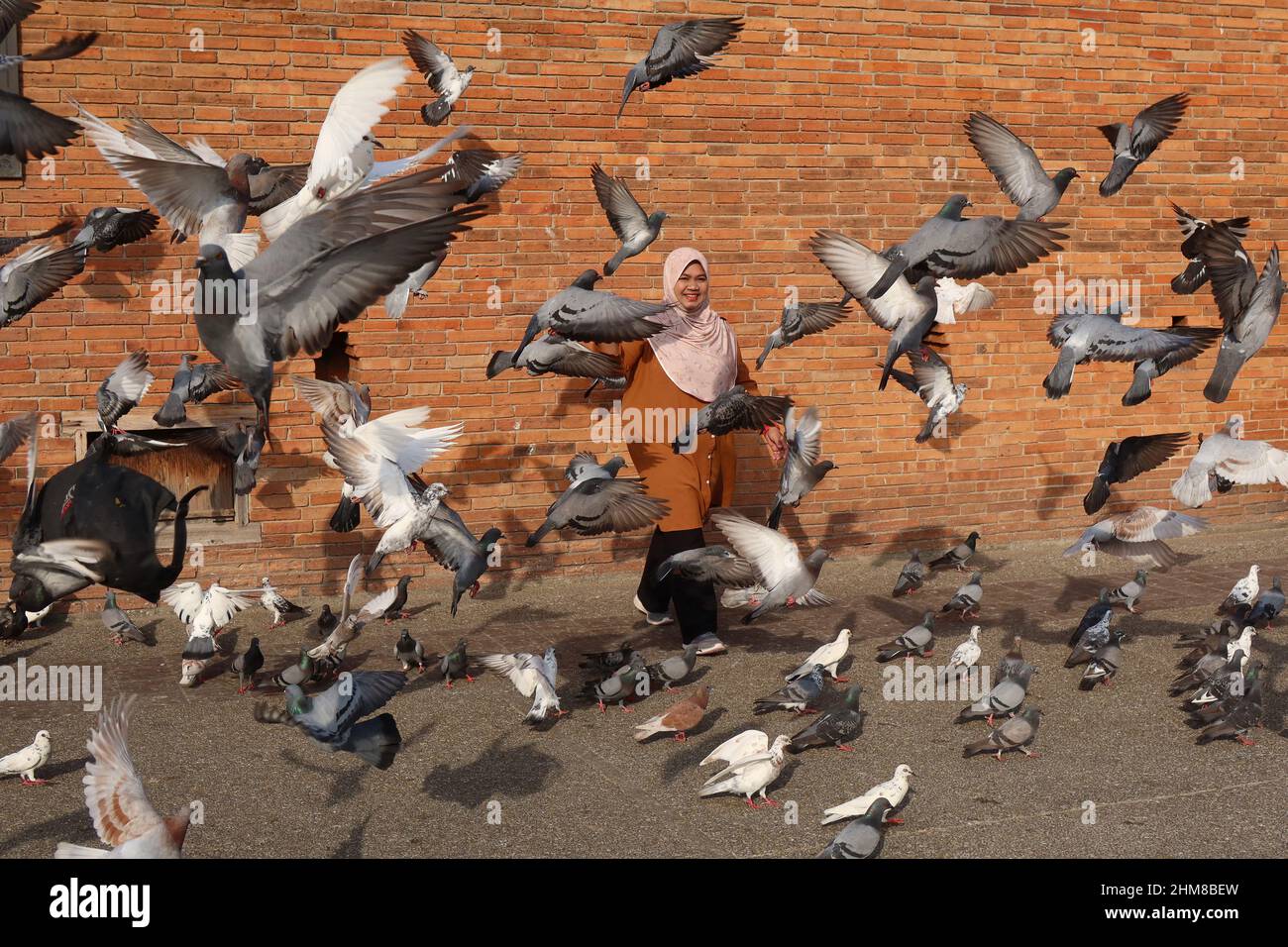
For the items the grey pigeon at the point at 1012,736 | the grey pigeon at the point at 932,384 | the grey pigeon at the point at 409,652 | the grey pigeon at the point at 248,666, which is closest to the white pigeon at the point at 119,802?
the grey pigeon at the point at 248,666

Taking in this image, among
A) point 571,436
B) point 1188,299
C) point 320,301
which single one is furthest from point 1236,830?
Result: point 1188,299

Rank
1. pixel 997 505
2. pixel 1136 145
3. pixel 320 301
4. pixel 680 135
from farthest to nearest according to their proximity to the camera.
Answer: pixel 997 505 → pixel 680 135 → pixel 1136 145 → pixel 320 301

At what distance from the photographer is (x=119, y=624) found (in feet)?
28.4

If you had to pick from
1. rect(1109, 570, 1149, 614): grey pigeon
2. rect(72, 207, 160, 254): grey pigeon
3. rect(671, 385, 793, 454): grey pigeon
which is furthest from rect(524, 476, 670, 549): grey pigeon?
rect(72, 207, 160, 254): grey pigeon

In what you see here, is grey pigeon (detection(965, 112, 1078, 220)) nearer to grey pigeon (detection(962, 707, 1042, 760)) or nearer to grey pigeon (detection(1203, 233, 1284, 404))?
grey pigeon (detection(1203, 233, 1284, 404))

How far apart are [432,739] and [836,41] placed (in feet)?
23.2

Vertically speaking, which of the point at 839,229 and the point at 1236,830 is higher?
the point at 839,229

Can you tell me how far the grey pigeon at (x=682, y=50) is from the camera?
905cm

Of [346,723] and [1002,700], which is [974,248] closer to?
[1002,700]

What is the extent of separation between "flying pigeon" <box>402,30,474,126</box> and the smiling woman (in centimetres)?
228

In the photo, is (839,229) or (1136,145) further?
(839,229)

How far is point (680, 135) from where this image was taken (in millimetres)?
10602

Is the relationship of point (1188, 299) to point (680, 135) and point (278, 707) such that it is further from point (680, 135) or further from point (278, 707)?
point (278, 707)

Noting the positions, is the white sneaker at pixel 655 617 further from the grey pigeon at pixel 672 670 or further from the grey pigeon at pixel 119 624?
the grey pigeon at pixel 119 624
